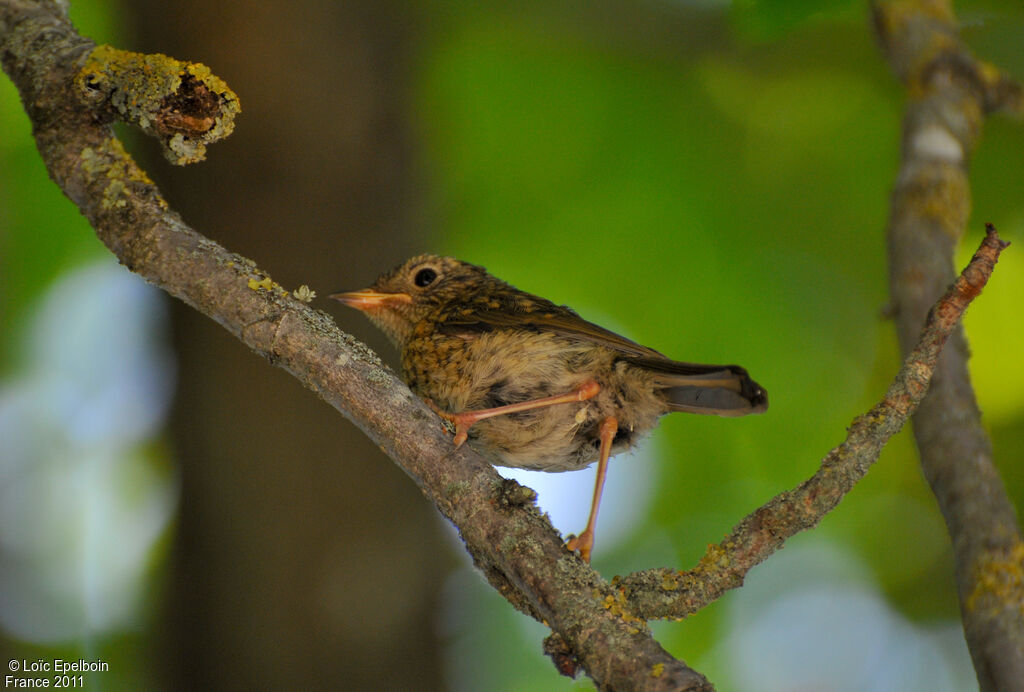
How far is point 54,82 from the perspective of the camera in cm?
229

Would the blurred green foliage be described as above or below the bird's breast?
above

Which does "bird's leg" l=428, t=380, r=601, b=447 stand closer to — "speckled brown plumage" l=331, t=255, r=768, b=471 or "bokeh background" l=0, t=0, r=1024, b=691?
"speckled brown plumage" l=331, t=255, r=768, b=471

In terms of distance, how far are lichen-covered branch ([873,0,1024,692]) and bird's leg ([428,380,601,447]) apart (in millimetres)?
1003

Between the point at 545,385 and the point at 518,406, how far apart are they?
22 centimetres

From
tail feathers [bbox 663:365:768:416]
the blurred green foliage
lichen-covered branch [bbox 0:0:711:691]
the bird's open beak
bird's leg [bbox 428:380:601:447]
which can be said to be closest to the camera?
lichen-covered branch [bbox 0:0:711:691]

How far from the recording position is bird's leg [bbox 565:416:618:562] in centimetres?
259

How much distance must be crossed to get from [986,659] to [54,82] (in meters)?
2.63

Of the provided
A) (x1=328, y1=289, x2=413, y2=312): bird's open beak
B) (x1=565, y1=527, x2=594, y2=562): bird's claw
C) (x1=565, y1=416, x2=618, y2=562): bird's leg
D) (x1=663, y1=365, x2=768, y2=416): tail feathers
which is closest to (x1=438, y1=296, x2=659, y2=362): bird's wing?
Result: (x1=663, y1=365, x2=768, y2=416): tail feathers

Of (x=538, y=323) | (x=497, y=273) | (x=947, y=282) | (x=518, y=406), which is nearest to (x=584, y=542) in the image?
(x=518, y=406)

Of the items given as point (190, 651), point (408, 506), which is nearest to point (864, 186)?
point (408, 506)

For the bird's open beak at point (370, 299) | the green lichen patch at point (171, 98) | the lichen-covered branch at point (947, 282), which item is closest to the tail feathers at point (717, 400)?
the lichen-covered branch at point (947, 282)

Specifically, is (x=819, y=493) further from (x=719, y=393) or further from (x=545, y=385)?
(x=545, y=385)

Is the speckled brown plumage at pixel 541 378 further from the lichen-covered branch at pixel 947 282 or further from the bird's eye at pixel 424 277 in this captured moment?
the lichen-covered branch at pixel 947 282

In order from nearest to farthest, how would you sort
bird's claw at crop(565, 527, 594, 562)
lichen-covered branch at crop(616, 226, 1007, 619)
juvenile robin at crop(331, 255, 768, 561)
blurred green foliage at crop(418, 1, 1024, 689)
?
lichen-covered branch at crop(616, 226, 1007, 619)
bird's claw at crop(565, 527, 594, 562)
juvenile robin at crop(331, 255, 768, 561)
blurred green foliage at crop(418, 1, 1024, 689)
